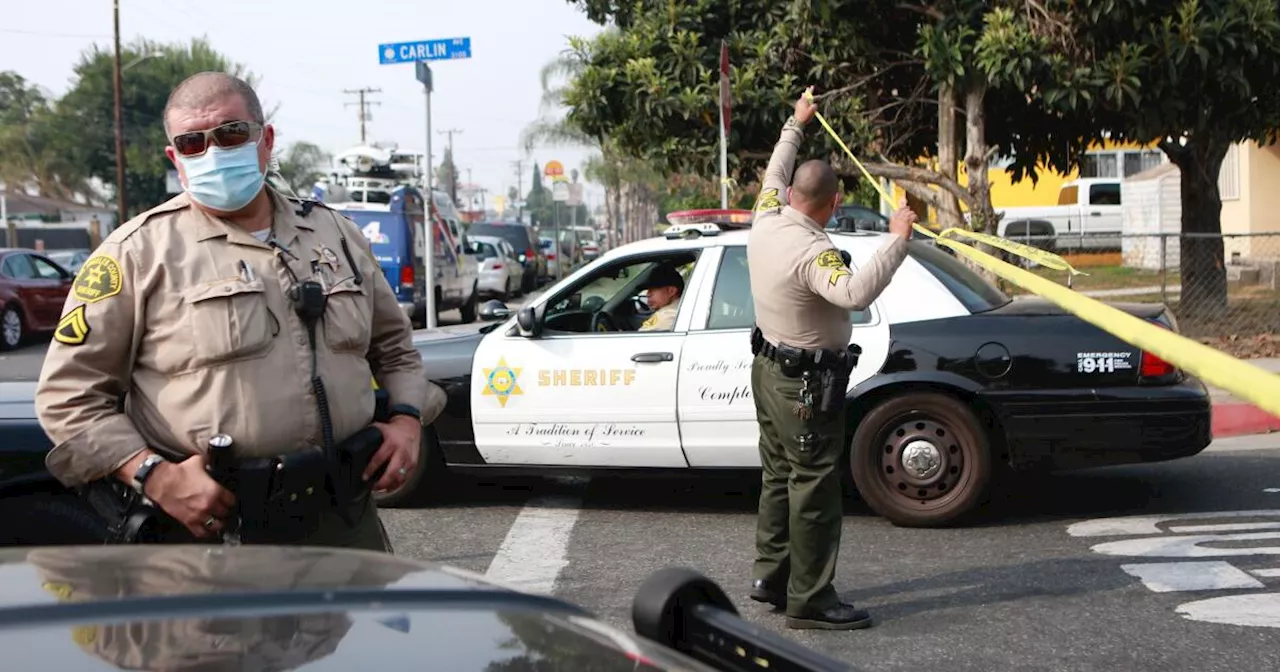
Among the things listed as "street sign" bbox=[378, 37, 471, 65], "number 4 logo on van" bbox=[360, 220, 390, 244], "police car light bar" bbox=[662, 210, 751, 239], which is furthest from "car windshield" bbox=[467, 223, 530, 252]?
"police car light bar" bbox=[662, 210, 751, 239]

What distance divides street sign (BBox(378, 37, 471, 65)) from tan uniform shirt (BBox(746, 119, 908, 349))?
9.15 m

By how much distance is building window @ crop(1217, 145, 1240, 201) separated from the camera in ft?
79.8

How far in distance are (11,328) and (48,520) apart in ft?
56.5

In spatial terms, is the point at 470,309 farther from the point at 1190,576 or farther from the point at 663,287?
the point at 1190,576

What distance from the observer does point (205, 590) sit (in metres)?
1.82

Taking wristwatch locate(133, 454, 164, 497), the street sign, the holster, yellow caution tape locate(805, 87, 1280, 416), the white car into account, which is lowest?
the holster

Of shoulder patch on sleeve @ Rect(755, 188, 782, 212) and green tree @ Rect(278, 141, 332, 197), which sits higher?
green tree @ Rect(278, 141, 332, 197)

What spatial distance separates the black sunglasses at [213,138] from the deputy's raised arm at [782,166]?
2827 mm

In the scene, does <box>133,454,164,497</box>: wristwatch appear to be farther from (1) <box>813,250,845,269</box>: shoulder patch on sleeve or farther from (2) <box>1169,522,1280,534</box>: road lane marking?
(2) <box>1169,522,1280,534</box>: road lane marking

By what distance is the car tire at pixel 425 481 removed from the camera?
7762mm

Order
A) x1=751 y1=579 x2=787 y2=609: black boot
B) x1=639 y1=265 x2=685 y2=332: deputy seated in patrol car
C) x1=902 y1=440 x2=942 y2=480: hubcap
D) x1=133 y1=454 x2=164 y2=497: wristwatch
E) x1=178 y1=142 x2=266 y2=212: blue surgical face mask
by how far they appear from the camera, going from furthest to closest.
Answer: x1=639 y1=265 x2=685 y2=332: deputy seated in patrol car
x1=902 y1=440 x2=942 y2=480: hubcap
x1=751 y1=579 x2=787 y2=609: black boot
x1=178 y1=142 x2=266 y2=212: blue surgical face mask
x1=133 y1=454 x2=164 y2=497: wristwatch

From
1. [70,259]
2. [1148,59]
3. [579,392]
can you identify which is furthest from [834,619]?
[70,259]

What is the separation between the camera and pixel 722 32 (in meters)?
15.5

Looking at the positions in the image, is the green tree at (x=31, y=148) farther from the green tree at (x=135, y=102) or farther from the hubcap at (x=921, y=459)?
the hubcap at (x=921, y=459)
